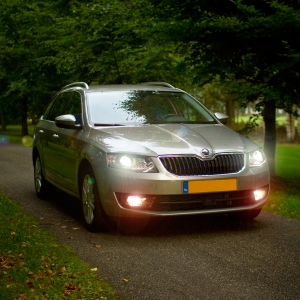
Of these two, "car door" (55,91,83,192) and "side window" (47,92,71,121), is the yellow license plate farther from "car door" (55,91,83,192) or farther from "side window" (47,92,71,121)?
"side window" (47,92,71,121)

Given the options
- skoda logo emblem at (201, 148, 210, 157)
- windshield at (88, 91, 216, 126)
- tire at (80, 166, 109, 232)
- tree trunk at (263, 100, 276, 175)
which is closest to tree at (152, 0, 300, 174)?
tree trunk at (263, 100, 276, 175)

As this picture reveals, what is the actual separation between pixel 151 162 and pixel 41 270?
178 cm

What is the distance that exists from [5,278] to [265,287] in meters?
2.04

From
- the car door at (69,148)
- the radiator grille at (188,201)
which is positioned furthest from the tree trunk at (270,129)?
the radiator grille at (188,201)

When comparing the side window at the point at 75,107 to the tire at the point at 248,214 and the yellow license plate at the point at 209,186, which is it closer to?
the yellow license plate at the point at 209,186

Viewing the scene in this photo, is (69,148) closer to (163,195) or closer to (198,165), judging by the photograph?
(163,195)

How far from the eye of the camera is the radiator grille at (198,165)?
21.0 feet

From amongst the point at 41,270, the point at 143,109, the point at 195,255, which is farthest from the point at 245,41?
the point at 41,270

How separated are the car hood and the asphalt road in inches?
37.5

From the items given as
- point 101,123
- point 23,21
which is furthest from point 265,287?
point 23,21

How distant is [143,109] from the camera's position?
774 centimetres

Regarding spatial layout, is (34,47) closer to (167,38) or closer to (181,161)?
(167,38)

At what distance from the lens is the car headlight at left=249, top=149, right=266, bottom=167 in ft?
22.5

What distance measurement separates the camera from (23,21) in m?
26.6
